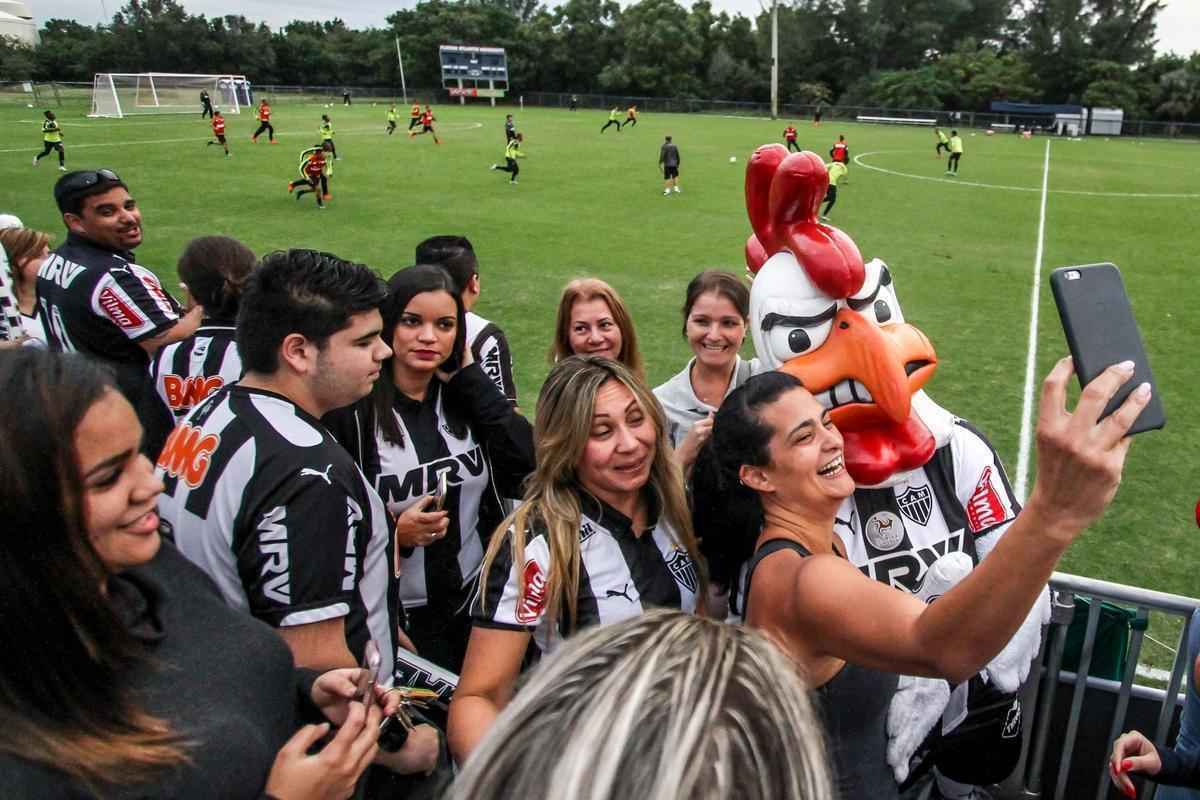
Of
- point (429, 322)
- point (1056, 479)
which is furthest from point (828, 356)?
point (429, 322)

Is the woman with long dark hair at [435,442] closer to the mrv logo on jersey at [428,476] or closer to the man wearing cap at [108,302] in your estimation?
the mrv logo on jersey at [428,476]

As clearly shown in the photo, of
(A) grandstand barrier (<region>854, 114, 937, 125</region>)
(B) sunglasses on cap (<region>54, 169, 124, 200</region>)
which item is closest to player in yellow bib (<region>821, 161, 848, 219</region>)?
(B) sunglasses on cap (<region>54, 169, 124, 200</region>)

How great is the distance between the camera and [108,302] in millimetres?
4168

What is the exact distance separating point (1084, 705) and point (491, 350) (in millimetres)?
2929

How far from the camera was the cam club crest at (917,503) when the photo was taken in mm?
2654

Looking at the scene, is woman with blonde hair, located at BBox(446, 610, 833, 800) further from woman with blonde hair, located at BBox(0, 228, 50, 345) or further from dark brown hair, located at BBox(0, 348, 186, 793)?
woman with blonde hair, located at BBox(0, 228, 50, 345)

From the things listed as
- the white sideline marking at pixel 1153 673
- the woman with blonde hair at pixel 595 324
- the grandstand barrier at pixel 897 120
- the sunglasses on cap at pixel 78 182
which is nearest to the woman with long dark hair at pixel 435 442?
the woman with blonde hair at pixel 595 324

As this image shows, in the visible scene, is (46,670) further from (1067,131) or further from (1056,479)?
(1067,131)

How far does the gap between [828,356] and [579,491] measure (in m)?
0.89

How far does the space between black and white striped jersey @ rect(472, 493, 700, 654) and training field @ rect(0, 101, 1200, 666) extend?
358cm

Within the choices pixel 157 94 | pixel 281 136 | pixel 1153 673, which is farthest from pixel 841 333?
pixel 157 94

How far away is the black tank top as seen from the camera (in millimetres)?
2039

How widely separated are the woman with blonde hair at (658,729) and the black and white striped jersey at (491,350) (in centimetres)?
289

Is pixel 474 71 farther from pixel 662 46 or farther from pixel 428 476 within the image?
pixel 428 476
